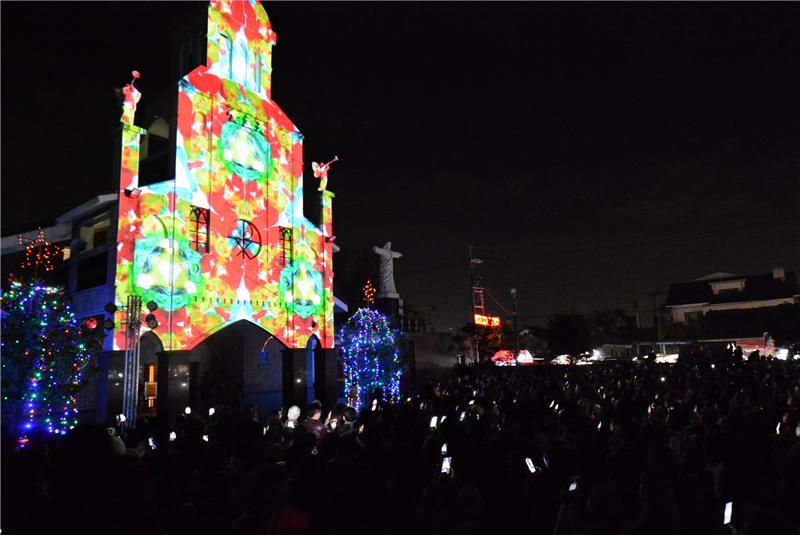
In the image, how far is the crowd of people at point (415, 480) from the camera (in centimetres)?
360

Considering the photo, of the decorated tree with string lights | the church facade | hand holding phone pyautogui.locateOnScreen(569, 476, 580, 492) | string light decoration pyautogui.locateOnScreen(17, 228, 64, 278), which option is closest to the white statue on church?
the church facade

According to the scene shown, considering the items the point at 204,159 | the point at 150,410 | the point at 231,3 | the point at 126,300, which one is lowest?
the point at 150,410

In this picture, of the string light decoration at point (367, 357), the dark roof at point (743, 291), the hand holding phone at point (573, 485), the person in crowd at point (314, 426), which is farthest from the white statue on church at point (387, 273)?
the dark roof at point (743, 291)

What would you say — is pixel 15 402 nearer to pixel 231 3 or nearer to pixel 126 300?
pixel 126 300

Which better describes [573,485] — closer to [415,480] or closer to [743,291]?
[415,480]

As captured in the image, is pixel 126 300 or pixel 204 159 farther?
pixel 204 159

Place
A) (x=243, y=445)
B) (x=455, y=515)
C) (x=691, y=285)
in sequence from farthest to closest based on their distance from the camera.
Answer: (x=691, y=285)
(x=243, y=445)
(x=455, y=515)

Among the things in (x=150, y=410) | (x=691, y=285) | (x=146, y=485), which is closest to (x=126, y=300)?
(x=150, y=410)

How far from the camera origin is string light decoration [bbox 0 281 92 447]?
13.6 metres

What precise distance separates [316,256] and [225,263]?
449cm

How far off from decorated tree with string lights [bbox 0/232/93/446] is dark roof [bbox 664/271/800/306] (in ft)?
173

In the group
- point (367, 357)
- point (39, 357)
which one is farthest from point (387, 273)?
point (39, 357)

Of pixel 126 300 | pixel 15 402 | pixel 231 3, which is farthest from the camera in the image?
pixel 231 3

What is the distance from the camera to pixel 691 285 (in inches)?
2179
